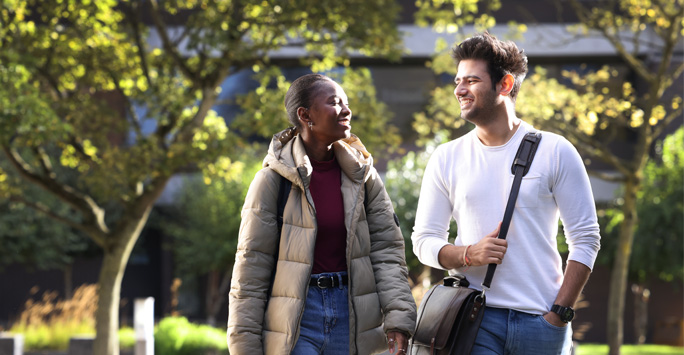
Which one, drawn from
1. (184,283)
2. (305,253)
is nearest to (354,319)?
(305,253)

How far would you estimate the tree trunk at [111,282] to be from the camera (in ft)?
43.0

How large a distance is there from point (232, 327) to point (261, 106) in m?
9.37

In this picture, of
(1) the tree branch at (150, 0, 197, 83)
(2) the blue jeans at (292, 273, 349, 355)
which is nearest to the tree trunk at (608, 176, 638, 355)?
(1) the tree branch at (150, 0, 197, 83)

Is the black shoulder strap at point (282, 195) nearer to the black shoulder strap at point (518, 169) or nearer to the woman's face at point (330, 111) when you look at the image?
the woman's face at point (330, 111)

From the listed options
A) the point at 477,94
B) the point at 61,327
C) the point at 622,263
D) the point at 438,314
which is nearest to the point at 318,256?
the point at 438,314

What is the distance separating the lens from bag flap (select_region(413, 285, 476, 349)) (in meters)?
3.53

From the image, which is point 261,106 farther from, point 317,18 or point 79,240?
point 79,240

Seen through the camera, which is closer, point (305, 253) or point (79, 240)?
point (305, 253)

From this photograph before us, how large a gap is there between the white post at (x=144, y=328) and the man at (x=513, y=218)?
23.9 ft

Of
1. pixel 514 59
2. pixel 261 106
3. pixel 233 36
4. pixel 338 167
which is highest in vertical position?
pixel 233 36

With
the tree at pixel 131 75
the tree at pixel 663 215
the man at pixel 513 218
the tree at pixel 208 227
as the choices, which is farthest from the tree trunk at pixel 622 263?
the tree at pixel 208 227

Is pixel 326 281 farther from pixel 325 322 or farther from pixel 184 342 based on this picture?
pixel 184 342

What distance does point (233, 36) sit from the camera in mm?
12172

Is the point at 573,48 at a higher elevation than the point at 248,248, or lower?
higher
